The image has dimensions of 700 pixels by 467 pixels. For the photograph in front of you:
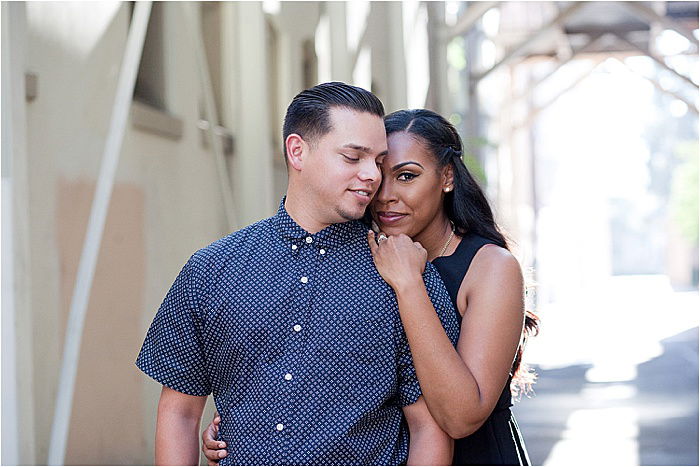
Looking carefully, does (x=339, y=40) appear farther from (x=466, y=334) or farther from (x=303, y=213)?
(x=466, y=334)

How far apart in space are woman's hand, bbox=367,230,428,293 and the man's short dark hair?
29 cm

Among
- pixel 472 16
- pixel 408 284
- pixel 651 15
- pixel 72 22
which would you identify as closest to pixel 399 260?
pixel 408 284

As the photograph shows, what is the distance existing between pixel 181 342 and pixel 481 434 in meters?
0.78

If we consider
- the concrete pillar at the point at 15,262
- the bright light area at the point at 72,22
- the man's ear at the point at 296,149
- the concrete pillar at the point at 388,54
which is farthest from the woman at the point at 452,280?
the concrete pillar at the point at 388,54

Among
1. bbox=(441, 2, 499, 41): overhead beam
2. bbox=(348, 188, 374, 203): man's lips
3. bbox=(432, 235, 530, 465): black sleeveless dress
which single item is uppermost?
bbox=(441, 2, 499, 41): overhead beam

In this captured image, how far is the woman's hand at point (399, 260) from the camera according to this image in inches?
97.5

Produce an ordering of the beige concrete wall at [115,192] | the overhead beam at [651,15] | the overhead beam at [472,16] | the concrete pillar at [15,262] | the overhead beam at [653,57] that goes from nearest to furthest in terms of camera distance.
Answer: the concrete pillar at [15,262], the beige concrete wall at [115,192], the overhead beam at [472,16], the overhead beam at [651,15], the overhead beam at [653,57]

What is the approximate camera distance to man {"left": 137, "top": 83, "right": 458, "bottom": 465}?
2453 mm

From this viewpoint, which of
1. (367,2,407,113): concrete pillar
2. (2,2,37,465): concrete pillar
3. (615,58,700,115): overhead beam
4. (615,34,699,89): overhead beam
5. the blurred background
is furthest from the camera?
(615,58,700,115): overhead beam

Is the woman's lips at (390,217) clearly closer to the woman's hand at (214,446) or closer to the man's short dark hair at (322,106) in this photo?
the man's short dark hair at (322,106)

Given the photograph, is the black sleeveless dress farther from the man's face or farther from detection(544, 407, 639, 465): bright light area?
detection(544, 407, 639, 465): bright light area

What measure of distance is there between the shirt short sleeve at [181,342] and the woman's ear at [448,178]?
695 millimetres

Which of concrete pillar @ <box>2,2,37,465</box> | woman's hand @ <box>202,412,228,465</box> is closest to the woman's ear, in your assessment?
woman's hand @ <box>202,412,228,465</box>

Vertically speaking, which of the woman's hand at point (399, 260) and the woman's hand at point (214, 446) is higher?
the woman's hand at point (399, 260)
